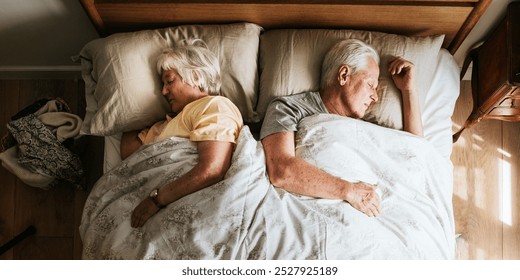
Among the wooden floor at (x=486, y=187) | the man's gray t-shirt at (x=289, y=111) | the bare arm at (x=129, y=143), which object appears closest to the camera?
the man's gray t-shirt at (x=289, y=111)

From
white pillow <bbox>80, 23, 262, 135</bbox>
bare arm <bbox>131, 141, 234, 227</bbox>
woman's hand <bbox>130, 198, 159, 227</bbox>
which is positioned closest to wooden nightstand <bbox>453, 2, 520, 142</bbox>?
white pillow <bbox>80, 23, 262, 135</bbox>

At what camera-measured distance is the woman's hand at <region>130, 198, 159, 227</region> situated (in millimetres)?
1212

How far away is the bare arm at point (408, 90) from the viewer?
1.33 metres

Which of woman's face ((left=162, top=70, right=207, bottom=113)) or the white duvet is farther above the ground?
woman's face ((left=162, top=70, right=207, bottom=113))

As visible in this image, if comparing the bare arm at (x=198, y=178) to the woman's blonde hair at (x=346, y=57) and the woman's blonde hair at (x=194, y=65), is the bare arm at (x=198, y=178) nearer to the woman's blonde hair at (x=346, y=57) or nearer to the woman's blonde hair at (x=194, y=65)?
the woman's blonde hair at (x=194, y=65)

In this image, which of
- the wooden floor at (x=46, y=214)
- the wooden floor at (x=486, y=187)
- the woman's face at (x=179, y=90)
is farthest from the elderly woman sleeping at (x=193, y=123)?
the wooden floor at (x=486, y=187)

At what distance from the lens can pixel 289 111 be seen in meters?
1.30

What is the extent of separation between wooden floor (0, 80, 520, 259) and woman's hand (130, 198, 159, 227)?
0.60 metres

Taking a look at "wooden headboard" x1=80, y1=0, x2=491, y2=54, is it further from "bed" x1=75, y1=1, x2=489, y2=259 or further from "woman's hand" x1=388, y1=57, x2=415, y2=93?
"woman's hand" x1=388, y1=57, x2=415, y2=93

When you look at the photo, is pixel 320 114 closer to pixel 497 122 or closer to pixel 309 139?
pixel 309 139

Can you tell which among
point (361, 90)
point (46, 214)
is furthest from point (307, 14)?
point (46, 214)

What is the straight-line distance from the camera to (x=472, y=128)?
68.7 inches

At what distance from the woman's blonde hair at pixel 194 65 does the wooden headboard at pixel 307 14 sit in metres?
0.16

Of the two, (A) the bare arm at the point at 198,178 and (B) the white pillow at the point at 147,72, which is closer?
(A) the bare arm at the point at 198,178
